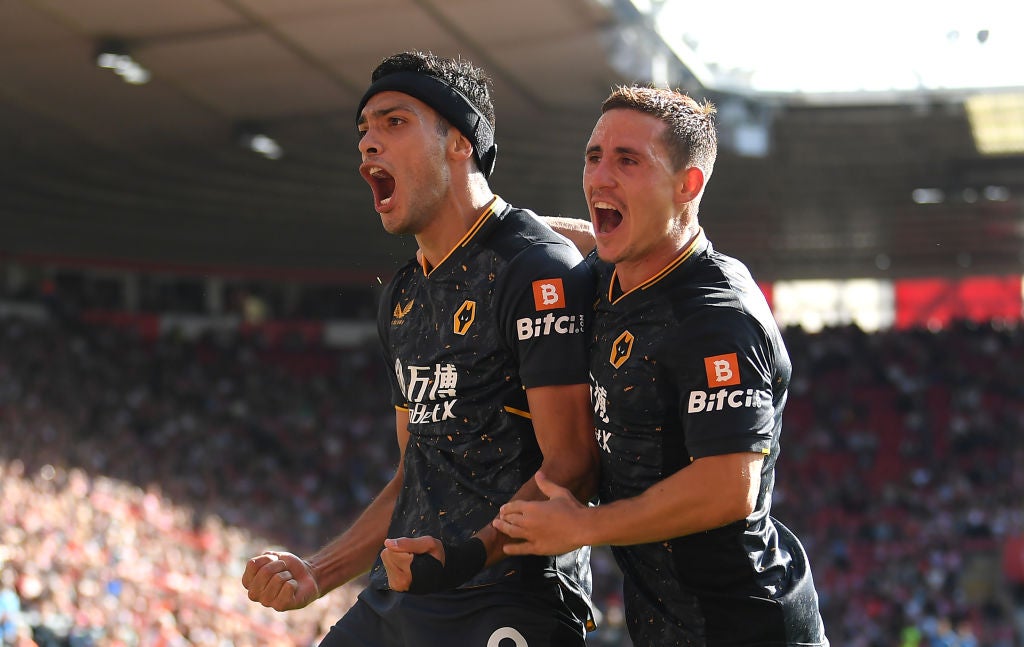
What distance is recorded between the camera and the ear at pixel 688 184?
3.02 m

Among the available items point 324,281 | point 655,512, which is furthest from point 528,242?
point 324,281

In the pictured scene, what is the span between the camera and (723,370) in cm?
275

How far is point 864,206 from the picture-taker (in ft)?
88.8

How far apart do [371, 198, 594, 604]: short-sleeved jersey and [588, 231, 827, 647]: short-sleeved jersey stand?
0.16m

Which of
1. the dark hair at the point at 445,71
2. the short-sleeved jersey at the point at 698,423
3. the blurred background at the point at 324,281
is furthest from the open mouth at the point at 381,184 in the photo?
the blurred background at the point at 324,281

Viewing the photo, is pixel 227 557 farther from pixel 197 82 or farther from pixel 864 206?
pixel 864 206

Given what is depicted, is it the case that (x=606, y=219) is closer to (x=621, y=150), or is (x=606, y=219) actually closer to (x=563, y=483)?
(x=621, y=150)

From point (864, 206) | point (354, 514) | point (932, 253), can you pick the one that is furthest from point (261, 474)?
point (932, 253)

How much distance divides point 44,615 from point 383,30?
8.77 metres

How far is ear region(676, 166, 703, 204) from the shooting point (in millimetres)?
3022

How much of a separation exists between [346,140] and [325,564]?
19.0 metres

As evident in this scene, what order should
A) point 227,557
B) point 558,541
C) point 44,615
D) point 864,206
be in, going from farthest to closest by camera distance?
point 864,206 < point 227,557 < point 44,615 < point 558,541

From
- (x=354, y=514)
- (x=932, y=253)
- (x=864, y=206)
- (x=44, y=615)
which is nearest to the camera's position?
(x=44, y=615)

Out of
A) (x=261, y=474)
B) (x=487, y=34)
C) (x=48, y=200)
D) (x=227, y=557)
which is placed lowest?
(x=227, y=557)
